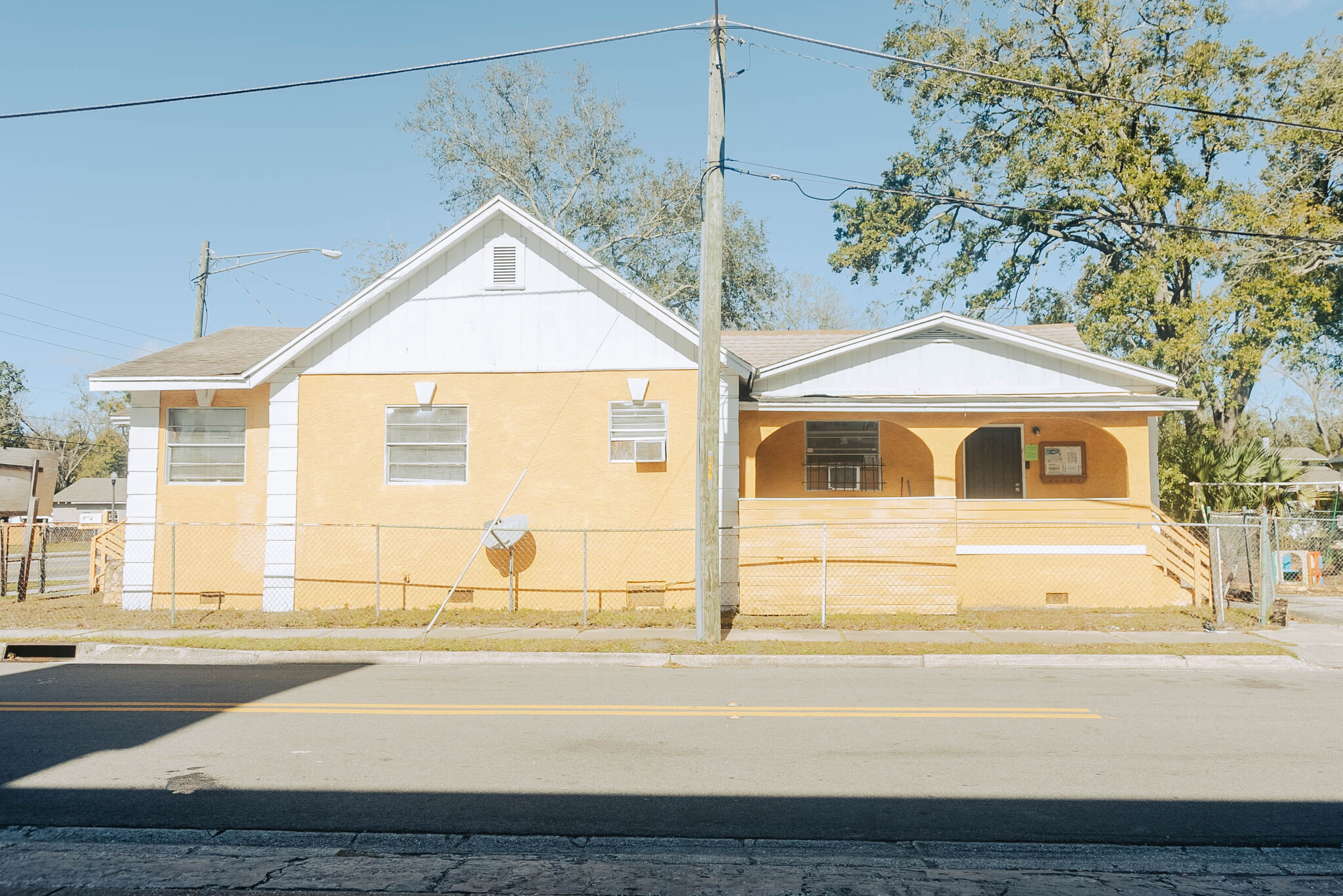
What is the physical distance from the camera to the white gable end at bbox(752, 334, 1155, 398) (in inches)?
661

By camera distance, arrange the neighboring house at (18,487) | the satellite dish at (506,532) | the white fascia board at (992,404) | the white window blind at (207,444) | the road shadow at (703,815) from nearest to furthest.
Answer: the road shadow at (703,815) < the satellite dish at (506,532) < the white fascia board at (992,404) < the white window blind at (207,444) < the neighboring house at (18,487)

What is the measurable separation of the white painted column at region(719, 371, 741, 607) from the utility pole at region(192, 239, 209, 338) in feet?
44.8

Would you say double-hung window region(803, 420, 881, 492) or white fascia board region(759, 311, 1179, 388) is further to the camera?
double-hung window region(803, 420, 881, 492)

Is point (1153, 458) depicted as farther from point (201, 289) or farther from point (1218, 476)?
point (201, 289)

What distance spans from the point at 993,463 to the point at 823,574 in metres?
6.48

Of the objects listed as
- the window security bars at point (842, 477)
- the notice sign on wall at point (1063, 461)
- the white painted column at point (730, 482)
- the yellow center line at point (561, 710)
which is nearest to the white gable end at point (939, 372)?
the white painted column at point (730, 482)

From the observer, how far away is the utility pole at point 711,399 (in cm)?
1236

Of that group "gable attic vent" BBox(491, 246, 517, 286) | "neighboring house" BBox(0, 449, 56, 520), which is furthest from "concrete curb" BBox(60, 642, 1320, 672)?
"neighboring house" BBox(0, 449, 56, 520)

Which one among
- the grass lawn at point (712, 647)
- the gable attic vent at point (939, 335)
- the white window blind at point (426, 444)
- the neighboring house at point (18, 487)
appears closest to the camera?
the grass lawn at point (712, 647)

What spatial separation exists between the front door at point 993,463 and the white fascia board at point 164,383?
44.4ft

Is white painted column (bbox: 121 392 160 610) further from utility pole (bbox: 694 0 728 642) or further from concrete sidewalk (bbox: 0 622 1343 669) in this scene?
utility pole (bbox: 694 0 728 642)

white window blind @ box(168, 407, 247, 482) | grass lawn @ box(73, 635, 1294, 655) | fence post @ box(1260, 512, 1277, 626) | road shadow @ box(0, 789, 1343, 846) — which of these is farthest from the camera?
white window blind @ box(168, 407, 247, 482)

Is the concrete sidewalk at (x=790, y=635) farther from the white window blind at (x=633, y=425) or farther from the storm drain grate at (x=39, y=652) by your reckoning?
the white window blind at (x=633, y=425)

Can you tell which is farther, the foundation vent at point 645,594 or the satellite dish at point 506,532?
the foundation vent at point 645,594
